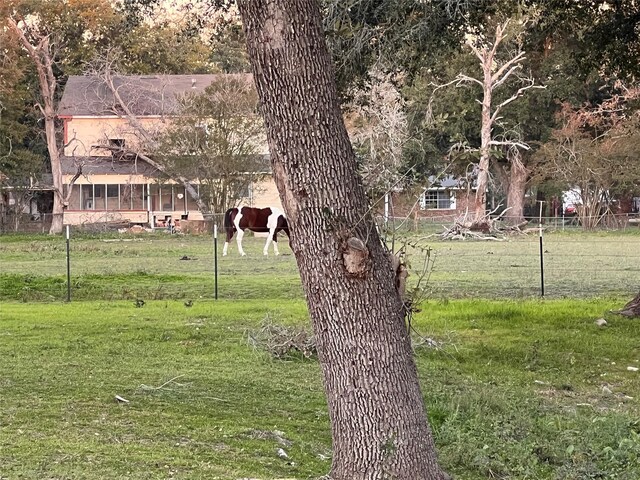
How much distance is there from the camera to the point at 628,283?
2152 cm

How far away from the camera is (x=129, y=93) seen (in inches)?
2135

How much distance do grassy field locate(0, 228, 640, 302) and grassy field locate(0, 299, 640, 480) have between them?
5.44 ft

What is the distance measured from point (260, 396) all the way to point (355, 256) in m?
3.74

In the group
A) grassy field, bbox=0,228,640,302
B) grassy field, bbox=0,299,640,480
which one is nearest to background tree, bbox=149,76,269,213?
grassy field, bbox=0,228,640,302

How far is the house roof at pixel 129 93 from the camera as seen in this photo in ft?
177

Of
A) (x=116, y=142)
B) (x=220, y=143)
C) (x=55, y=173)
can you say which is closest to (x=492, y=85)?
(x=220, y=143)

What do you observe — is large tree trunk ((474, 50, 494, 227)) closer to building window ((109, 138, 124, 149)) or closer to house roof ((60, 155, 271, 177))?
house roof ((60, 155, 271, 177))

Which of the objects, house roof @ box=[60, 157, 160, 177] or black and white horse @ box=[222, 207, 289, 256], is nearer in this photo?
black and white horse @ box=[222, 207, 289, 256]

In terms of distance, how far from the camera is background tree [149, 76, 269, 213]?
46312 mm

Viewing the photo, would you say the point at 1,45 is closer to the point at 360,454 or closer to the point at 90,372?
the point at 90,372

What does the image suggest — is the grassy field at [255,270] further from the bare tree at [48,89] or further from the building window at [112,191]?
the building window at [112,191]

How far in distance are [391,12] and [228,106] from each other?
34739 millimetres

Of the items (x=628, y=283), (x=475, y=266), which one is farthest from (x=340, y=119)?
(x=475, y=266)

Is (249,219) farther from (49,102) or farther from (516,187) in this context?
(516,187)
